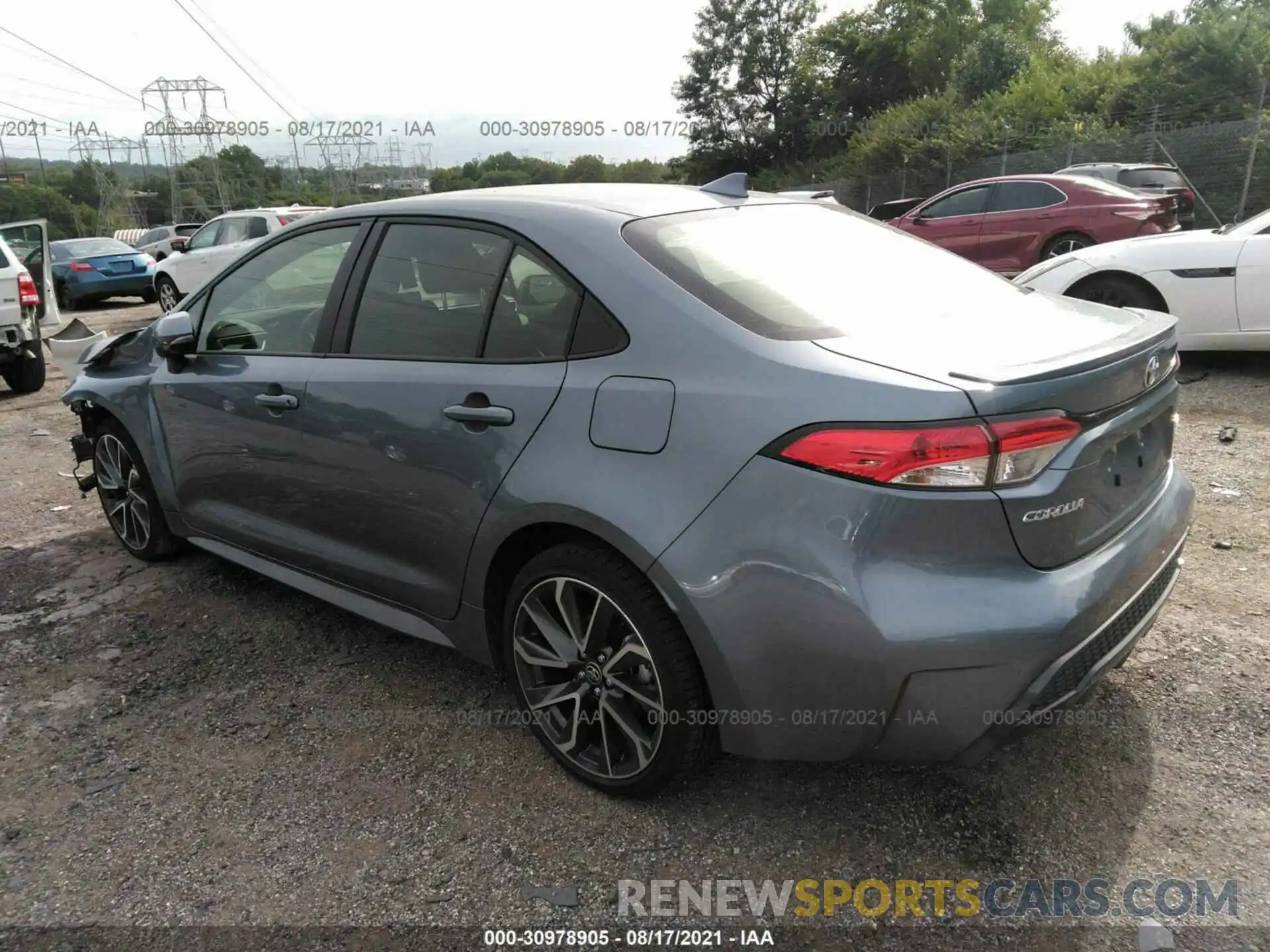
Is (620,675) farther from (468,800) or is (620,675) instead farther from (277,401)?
(277,401)

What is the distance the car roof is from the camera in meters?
2.73

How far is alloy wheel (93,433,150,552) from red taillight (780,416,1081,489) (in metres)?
3.44

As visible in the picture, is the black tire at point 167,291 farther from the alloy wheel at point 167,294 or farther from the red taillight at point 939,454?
the red taillight at point 939,454

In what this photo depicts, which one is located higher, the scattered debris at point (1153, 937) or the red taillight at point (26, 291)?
the red taillight at point (26, 291)

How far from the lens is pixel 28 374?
9305mm

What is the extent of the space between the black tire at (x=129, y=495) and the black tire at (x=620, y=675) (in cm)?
232

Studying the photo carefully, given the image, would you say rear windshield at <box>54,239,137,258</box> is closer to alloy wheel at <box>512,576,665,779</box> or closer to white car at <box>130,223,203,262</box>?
white car at <box>130,223,203,262</box>

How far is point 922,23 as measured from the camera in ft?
141

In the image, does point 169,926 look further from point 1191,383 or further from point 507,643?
point 1191,383

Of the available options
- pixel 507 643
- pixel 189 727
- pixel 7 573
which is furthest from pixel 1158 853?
pixel 7 573

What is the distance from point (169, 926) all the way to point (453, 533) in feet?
3.85

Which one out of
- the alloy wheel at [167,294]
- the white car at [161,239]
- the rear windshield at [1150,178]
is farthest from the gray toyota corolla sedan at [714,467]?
the white car at [161,239]

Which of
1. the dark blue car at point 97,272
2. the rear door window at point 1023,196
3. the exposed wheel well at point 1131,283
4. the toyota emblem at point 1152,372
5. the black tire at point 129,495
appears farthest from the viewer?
the dark blue car at point 97,272

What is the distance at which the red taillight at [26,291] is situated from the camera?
27.8 ft
